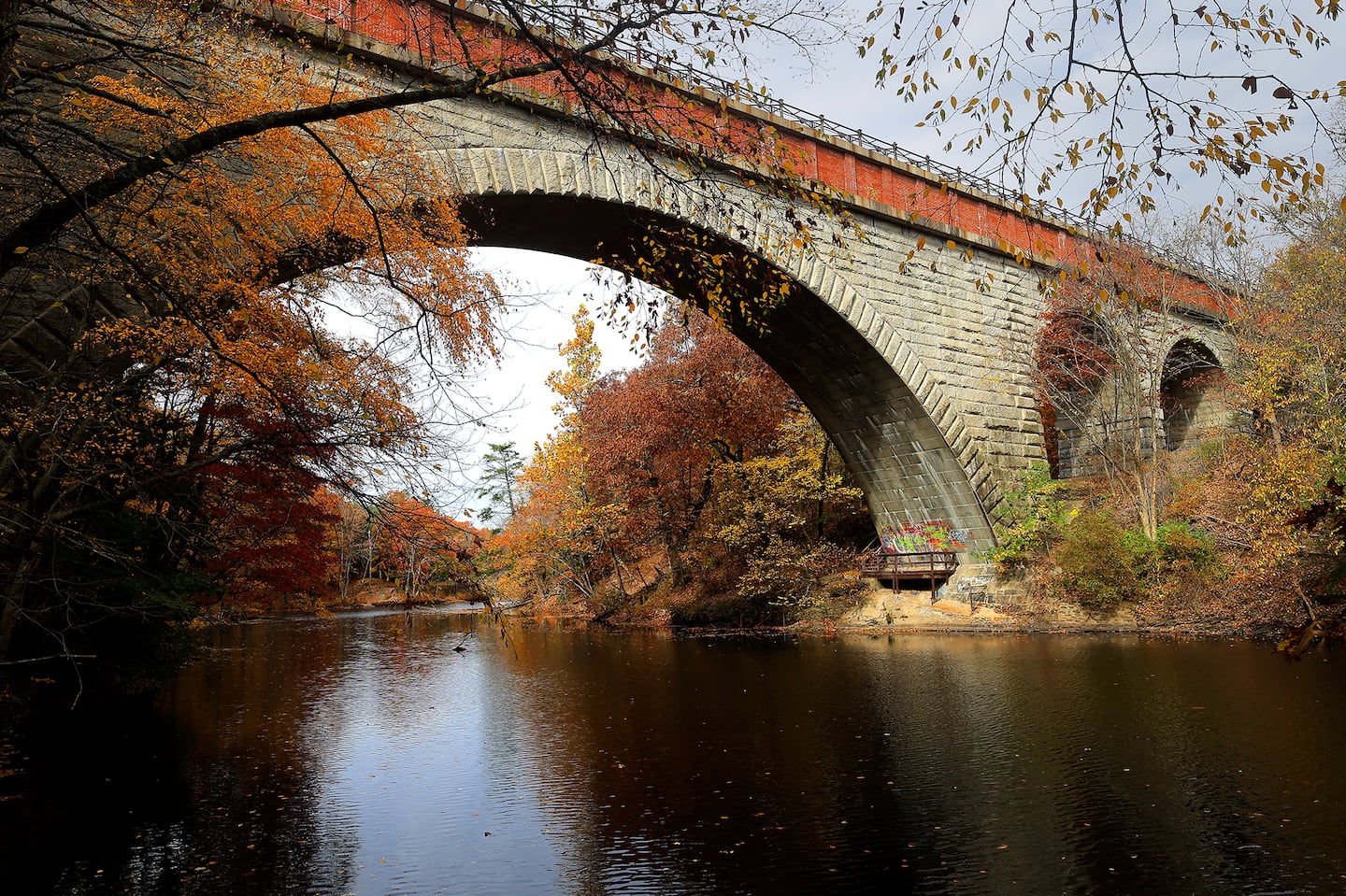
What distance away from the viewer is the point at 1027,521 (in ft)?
50.8

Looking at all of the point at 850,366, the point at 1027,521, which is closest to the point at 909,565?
the point at 1027,521

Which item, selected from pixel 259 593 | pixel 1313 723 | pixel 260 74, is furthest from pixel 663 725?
pixel 259 593

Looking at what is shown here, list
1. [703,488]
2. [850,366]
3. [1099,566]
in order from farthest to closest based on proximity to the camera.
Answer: [703,488]
[850,366]
[1099,566]

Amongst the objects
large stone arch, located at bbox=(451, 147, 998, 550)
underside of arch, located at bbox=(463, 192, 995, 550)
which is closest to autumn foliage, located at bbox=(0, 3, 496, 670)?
large stone arch, located at bbox=(451, 147, 998, 550)

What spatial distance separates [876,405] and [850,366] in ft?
3.12

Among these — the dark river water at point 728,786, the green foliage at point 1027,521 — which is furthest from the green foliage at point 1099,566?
the dark river water at point 728,786

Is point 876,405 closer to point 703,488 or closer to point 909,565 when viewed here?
point 909,565

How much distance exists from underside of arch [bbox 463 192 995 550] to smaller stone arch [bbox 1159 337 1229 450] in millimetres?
9645

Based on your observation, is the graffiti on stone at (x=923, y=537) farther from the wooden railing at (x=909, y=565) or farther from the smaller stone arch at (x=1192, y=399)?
the smaller stone arch at (x=1192, y=399)

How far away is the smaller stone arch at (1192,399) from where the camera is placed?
888 inches

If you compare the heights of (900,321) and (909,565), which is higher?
(900,321)

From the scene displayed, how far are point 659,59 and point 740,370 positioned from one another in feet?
51.3

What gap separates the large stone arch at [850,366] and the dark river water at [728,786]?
532 cm

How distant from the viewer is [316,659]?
1452cm
